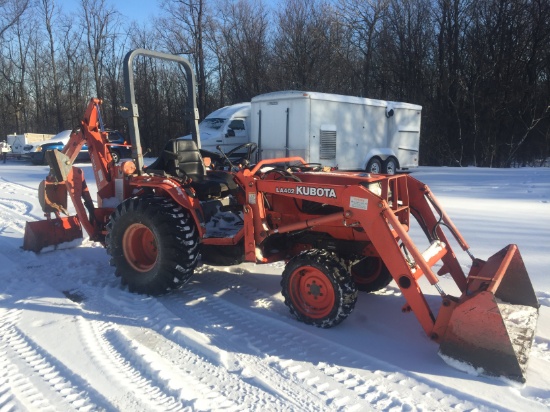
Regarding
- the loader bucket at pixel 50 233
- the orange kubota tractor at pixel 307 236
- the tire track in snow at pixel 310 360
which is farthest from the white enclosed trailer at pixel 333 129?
the tire track in snow at pixel 310 360

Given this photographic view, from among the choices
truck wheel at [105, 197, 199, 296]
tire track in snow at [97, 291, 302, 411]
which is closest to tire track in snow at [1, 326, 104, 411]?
tire track in snow at [97, 291, 302, 411]

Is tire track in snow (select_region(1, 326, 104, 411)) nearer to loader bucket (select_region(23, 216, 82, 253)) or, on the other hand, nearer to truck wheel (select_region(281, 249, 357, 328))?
truck wheel (select_region(281, 249, 357, 328))

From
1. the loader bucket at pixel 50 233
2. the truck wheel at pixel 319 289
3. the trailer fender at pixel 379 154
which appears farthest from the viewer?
the trailer fender at pixel 379 154

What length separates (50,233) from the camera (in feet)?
19.7

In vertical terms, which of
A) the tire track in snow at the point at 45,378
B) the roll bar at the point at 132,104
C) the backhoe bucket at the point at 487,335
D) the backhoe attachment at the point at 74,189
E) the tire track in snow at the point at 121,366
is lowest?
the tire track in snow at the point at 45,378

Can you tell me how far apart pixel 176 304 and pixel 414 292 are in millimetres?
2121

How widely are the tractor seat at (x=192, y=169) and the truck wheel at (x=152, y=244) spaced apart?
43 cm

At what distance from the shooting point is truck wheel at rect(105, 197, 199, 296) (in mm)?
4250

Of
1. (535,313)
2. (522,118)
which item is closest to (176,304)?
(535,313)

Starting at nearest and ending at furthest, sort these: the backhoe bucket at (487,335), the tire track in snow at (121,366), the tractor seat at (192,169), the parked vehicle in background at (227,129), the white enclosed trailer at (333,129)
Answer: the tire track in snow at (121,366)
the backhoe bucket at (487,335)
the tractor seat at (192,169)
the white enclosed trailer at (333,129)
the parked vehicle in background at (227,129)

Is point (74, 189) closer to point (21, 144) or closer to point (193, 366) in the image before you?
point (193, 366)

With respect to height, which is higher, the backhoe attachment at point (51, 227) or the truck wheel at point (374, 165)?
the truck wheel at point (374, 165)

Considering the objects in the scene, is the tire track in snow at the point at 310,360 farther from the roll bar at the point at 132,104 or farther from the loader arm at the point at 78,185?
the loader arm at the point at 78,185

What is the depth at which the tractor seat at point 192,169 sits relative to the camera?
4.80m
